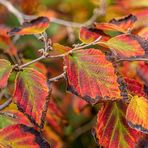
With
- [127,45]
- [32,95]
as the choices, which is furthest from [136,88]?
[32,95]

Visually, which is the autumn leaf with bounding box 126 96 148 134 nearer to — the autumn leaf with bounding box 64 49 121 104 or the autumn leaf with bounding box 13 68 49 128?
the autumn leaf with bounding box 64 49 121 104

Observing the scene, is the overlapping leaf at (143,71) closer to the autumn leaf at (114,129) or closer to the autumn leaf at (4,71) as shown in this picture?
the autumn leaf at (114,129)

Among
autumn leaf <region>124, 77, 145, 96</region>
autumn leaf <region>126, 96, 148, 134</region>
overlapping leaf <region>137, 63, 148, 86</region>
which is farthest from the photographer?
overlapping leaf <region>137, 63, 148, 86</region>

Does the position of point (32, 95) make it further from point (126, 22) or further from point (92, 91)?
point (126, 22)

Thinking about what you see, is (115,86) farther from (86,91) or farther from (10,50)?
(10,50)

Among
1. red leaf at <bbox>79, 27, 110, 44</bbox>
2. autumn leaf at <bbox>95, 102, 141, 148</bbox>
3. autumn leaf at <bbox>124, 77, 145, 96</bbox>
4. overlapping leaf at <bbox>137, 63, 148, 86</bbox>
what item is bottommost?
autumn leaf at <bbox>95, 102, 141, 148</bbox>

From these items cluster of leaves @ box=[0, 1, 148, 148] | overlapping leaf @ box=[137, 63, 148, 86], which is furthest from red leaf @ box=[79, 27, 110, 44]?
overlapping leaf @ box=[137, 63, 148, 86]
